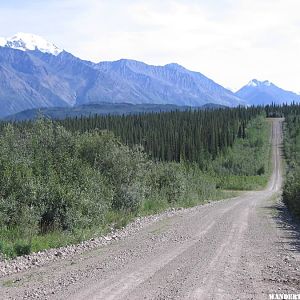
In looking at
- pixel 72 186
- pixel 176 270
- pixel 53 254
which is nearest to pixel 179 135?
pixel 72 186

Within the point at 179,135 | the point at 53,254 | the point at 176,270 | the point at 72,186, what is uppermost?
the point at 179,135

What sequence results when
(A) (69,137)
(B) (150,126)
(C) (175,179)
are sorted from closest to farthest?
(A) (69,137) < (C) (175,179) < (B) (150,126)

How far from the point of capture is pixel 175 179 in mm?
36344

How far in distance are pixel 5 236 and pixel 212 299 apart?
911cm

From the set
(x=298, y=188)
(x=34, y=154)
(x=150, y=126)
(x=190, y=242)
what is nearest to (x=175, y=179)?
(x=298, y=188)

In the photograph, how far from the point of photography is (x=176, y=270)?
11242 mm

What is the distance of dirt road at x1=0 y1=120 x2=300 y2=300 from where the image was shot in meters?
9.23

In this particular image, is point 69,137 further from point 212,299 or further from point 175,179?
point 212,299

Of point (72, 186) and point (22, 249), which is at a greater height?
point (72, 186)

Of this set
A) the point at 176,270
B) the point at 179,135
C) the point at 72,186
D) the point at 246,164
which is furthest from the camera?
the point at 179,135

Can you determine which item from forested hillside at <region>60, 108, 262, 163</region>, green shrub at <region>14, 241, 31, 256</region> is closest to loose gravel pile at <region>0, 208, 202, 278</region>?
green shrub at <region>14, 241, 31, 256</region>

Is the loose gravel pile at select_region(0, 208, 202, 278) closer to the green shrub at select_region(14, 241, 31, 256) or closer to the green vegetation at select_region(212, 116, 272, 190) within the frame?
the green shrub at select_region(14, 241, 31, 256)

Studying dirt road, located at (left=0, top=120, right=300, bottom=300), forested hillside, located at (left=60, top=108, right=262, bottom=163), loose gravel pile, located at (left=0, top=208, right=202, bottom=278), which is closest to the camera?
dirt road, located at (left=0, top=120, right=300, bottom=300)

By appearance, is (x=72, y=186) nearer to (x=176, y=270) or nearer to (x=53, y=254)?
(x=53, y=254)
